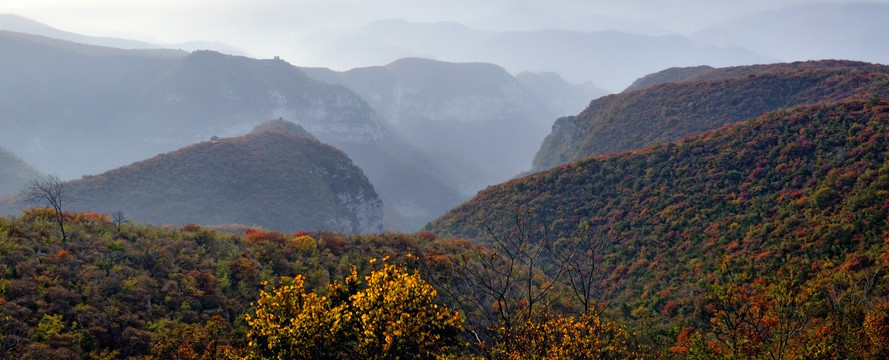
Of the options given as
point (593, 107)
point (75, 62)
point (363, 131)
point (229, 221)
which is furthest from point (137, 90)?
point (593, 107)

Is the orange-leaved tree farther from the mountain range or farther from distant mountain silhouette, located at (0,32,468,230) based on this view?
distant mountain silhouette, located at (0,32,468,230)

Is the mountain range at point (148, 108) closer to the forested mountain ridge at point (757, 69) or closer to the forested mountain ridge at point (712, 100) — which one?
the forested mountain ridge at point (712, 100)

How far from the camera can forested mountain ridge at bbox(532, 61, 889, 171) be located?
6019 centimetres

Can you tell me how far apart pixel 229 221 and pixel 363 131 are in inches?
4215

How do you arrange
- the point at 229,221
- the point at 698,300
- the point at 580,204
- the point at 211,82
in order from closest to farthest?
1. the point at 698,300
2. the point at 580,204
3. the point at 229,221
4. the point at 211,82

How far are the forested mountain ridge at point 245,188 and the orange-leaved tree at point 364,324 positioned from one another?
71736 millimetres

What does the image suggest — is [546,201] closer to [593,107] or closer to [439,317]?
[439,317]

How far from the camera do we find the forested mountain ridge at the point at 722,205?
79.0 ft

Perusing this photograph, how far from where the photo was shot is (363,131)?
179500mm

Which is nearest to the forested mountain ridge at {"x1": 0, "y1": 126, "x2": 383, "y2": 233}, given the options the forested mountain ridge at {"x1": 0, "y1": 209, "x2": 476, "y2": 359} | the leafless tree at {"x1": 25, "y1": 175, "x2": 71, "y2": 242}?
the leafless tree at {"x1": 25, "y1": 175, "x2": 71, "y2": 242}

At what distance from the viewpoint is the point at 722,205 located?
114 feet

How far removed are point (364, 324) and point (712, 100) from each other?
3237 inches

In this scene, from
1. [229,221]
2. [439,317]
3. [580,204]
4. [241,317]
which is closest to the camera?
[439,317]

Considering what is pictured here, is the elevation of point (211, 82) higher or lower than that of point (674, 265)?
higher
